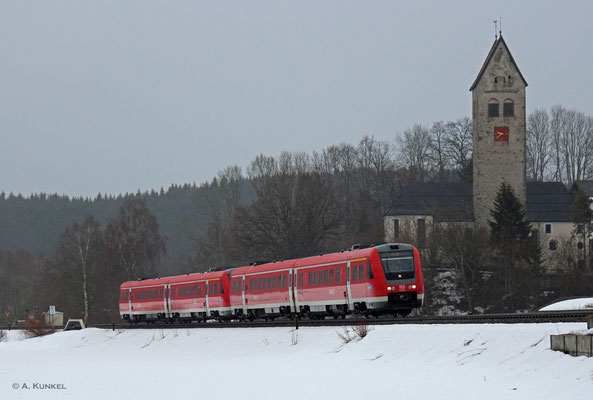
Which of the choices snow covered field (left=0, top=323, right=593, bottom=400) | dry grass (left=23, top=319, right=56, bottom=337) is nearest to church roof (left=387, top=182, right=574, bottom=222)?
dry grass (left=23, top=319, right=56, bottom=337)

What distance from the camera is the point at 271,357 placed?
3894cm

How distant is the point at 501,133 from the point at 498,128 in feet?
1.89

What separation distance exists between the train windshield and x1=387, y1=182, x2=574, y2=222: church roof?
59226mm

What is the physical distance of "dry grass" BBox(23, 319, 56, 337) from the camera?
76875 mm

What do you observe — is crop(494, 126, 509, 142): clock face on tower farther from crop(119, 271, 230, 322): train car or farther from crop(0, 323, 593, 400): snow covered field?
crop(0, 323, 593, 400): snow covered field

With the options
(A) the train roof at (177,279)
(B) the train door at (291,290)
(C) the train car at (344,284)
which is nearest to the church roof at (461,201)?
(A) the train roof at (177,279)

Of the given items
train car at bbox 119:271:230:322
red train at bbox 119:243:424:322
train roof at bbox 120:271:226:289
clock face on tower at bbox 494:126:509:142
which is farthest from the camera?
clock face on tower at bbox 494:126:509:142

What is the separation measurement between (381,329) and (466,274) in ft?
175

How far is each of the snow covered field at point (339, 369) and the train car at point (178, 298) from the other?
789 centimetres

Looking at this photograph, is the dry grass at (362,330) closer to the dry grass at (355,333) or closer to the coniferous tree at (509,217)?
the dry grass at (355,333)

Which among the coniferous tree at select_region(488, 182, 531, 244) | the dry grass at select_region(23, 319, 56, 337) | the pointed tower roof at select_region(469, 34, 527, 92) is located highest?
the pointed tower roof at select_region(469, 34, 527, 92)

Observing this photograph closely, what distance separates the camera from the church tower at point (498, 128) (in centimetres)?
10256

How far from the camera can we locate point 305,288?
4638 cm

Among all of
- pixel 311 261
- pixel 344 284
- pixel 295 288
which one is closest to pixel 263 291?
pixel 295 288
